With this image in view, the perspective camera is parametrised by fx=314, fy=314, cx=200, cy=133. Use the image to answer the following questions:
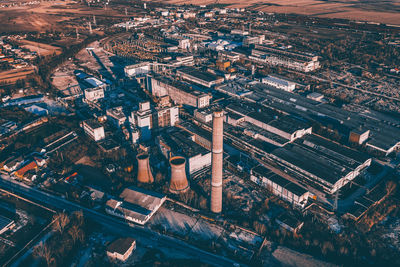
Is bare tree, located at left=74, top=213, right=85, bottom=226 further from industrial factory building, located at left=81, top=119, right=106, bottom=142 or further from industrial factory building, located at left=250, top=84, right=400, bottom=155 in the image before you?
industrial factory building, located at left=250, top=84, right=400, bottom=155

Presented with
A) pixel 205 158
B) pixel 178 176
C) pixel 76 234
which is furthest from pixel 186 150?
pixel 76 234

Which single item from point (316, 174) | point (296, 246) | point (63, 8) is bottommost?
point (296, 246)

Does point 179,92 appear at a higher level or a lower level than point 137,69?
lower

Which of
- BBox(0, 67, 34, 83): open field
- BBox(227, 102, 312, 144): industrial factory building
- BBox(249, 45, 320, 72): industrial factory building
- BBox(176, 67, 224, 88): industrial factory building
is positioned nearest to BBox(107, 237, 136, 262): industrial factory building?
BBox(227, 102, 312, 144): industrial factory building

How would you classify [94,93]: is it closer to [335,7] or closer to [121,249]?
[121,249]

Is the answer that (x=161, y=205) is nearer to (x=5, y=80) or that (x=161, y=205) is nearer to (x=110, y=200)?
(x=110, y=200)

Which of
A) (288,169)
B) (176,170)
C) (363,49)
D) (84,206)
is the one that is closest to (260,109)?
(288,169)
